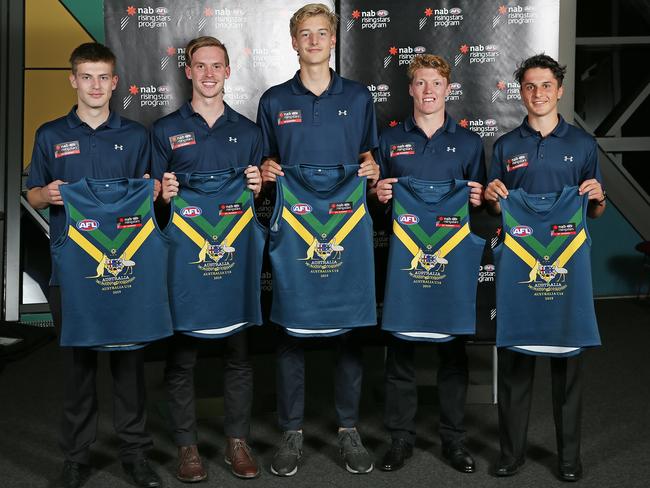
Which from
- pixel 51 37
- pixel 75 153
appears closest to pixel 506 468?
pixel 75 153

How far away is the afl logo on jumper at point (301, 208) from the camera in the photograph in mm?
3135

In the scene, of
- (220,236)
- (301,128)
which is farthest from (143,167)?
(301,128)

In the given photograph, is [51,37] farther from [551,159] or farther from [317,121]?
[551,159]

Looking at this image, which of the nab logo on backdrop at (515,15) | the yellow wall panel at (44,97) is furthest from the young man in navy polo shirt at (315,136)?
the yellow wall panel at (44,97)

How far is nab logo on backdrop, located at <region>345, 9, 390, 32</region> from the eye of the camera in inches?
162

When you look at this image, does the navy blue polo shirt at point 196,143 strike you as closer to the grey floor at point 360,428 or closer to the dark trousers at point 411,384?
the dark trousers at point 411,384

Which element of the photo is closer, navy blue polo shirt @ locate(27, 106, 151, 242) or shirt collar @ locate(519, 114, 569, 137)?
navy blue polo shirt @ locate(27, 106, 151, 242)

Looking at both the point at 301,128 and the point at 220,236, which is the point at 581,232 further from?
the point at 220,236

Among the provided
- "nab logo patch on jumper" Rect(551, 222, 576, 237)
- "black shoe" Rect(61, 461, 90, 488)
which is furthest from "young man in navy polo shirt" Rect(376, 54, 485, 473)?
"black shoe" Rect(61, 461, 90, 488)

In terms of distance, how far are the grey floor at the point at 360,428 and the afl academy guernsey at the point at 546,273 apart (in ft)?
2.06

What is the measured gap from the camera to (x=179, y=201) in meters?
3.08

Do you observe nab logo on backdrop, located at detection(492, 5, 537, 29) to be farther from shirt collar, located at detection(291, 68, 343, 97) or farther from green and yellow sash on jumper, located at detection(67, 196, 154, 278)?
green and yellow sash on jumper, located at detection(67, 196, 154, 278)

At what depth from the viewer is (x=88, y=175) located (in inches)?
119

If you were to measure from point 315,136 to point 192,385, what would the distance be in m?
1.18
